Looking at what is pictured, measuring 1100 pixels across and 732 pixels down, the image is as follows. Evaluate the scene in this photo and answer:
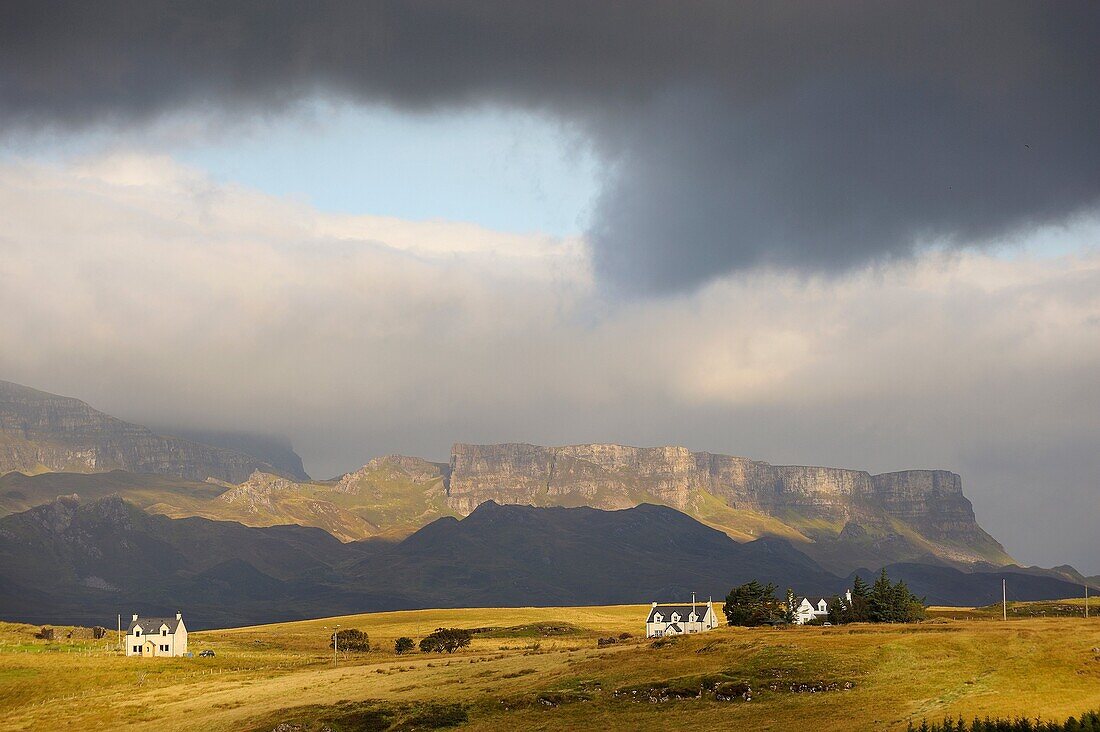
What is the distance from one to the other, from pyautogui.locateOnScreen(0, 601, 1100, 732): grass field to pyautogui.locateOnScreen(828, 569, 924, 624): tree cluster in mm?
38732

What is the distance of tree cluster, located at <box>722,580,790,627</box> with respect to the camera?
165 m

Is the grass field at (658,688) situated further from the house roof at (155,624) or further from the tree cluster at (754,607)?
the house roof at (155,624)

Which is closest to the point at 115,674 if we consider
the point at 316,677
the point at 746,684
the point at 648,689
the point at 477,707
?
the point at 316,677

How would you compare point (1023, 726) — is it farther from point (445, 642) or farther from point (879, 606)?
point (445, 642)

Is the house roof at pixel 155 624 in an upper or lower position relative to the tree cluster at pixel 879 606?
lower

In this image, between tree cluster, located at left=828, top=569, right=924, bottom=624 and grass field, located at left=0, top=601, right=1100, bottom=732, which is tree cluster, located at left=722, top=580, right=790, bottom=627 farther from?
grass field, located at left=0, top=601, right=1100, bottom=732

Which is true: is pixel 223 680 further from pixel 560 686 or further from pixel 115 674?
pixel 560 686

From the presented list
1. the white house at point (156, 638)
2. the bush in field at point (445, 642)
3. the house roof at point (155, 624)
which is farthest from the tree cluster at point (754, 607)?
the house roof at point (155, 624)

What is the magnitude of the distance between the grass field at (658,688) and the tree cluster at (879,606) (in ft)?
127

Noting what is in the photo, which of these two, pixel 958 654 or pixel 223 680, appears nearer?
pixel 958 654

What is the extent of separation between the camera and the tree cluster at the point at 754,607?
165 meters

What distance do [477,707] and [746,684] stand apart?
2368 cm

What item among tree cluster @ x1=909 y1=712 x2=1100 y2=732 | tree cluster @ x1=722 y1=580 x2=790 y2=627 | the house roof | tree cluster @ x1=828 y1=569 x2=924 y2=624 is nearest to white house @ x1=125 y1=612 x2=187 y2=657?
the house roof

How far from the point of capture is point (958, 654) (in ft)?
316
